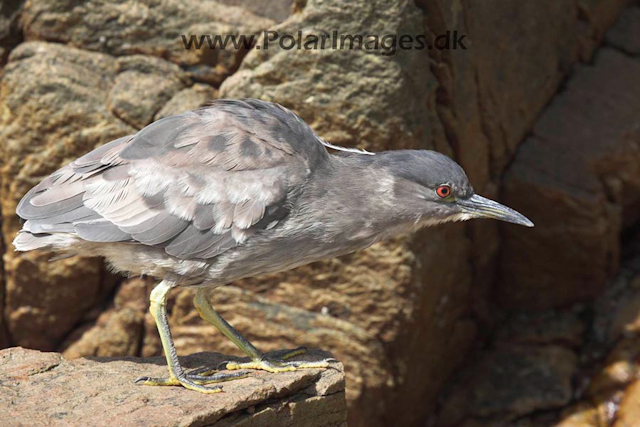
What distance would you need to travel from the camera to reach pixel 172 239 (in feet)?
13.8

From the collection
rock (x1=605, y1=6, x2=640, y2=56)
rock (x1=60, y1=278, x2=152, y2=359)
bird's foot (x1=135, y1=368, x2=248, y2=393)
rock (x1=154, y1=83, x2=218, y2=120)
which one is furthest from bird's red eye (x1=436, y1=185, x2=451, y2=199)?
rock (x1=605, y1=6, x2=640, y2=56)

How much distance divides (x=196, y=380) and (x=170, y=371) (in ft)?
0.45

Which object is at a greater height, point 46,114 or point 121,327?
point 46,114

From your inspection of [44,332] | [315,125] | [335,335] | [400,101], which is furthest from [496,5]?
[44,332]

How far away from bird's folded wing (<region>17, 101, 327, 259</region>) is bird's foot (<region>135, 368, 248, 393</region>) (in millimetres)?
610

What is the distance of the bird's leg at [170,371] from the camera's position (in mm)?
4102

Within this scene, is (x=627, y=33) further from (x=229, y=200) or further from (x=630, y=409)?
(x=229, y=200)

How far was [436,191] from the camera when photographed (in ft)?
14.3

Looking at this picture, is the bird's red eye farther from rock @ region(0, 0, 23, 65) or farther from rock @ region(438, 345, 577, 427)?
rock @ region(0, 0, 23, 65)

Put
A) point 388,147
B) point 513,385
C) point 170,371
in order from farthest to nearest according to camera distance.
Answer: point 513,385, point 388,147, point 170,371

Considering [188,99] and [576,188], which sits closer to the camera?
[188,99]

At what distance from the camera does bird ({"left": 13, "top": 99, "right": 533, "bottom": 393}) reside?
4.20 metres

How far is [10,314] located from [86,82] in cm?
195

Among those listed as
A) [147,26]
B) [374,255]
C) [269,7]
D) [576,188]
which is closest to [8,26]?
[147,26]
